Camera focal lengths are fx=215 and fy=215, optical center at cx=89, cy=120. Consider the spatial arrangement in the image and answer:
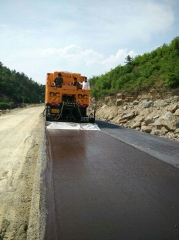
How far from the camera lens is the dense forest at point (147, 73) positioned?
15238mm

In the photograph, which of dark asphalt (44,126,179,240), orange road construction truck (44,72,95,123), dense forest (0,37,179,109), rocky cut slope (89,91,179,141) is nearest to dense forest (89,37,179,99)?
dense forest (0,37,179,109)

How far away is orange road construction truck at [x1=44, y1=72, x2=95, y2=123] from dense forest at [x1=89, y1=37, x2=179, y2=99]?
6.78 meters

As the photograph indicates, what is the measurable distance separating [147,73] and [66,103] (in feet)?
31.4

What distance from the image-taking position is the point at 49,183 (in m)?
3.11

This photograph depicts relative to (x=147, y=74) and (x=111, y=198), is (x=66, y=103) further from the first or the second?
(x=147, y=74)

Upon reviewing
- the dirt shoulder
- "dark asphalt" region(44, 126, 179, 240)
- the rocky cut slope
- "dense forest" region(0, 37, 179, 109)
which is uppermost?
"dense forest" region(0, 37, 179, 109)

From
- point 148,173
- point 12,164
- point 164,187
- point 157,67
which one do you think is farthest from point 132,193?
point 157,67

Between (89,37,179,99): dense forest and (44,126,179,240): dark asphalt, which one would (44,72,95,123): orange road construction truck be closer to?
(44,126,179,240): dark asphalt

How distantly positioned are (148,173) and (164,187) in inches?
23.1

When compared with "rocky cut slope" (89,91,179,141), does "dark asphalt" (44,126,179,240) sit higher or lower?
lower

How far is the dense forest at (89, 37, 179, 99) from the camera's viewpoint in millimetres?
15238

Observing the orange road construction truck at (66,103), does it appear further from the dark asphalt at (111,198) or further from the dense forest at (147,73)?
the dense forest at (147,73)

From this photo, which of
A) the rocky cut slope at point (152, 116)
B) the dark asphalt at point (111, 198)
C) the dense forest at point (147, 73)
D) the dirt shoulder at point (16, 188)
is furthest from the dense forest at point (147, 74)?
the dirt shoulder at point (16, 188)

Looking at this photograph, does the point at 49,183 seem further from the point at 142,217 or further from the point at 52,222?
the point at 142,217
